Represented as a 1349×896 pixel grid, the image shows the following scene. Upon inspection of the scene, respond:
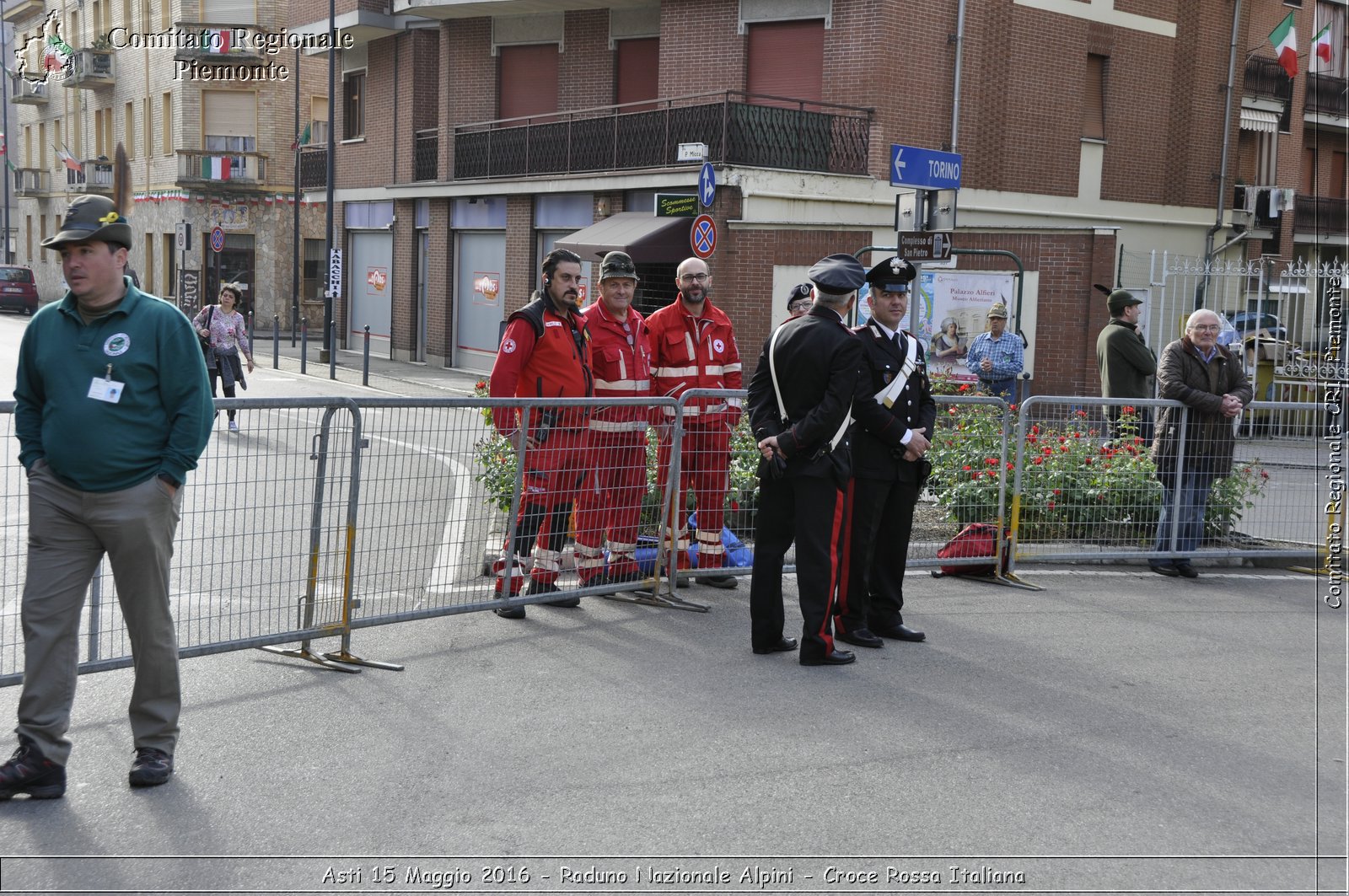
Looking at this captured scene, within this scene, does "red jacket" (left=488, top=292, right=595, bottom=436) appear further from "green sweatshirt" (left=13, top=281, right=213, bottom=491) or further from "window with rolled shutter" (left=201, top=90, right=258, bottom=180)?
"window with rolled shutter" (left=201, top=90, right=258, bottom=180)

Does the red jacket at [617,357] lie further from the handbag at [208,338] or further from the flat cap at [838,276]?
the handbag at [208,338]

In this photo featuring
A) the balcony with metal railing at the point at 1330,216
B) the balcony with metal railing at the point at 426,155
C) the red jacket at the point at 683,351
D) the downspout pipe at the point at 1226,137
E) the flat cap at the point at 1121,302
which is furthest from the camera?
the balcony with metal railing at the point at 426,155

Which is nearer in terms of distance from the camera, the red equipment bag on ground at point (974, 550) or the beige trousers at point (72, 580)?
the beige trousers at point (72, 580)

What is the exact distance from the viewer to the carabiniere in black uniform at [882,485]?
23.6 ft

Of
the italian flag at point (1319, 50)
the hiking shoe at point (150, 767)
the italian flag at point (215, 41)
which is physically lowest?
the hiking shoe at point (150, 767)

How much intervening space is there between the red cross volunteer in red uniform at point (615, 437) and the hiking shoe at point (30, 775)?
3648 mm

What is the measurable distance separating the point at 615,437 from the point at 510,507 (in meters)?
0.77

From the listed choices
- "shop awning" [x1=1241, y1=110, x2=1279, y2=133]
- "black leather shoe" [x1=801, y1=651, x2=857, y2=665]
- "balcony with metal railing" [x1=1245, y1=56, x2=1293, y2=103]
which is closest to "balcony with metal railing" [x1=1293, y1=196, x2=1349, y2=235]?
"black leather shoe" [x1=801, y1=651, x2=857, y2=665]

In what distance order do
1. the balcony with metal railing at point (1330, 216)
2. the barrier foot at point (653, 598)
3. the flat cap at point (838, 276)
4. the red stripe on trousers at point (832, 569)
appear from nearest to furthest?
1. the balcony with metal railing at point (1330, 216)
2. the flat cap at point (838, 276)
3. the red stripe on trousers at point (832, 569)
4. the barrier foot at point (653, 598)

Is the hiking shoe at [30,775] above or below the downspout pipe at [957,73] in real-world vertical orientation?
below

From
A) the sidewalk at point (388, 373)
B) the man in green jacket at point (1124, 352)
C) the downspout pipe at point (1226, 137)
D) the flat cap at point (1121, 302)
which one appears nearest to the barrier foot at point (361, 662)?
the man in green jacket at point (1124, 352)

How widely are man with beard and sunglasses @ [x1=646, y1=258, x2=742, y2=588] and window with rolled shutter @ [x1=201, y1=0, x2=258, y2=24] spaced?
43.2 m

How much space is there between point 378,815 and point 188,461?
56.2 inches

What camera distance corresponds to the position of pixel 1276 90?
3631cm
